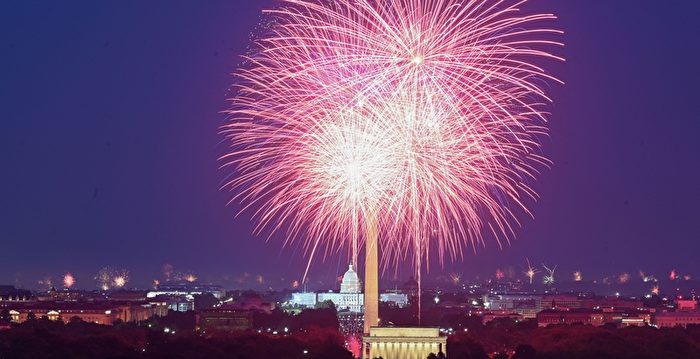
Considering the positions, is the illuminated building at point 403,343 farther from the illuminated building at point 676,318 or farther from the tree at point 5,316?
the illuminated building at point 676,318

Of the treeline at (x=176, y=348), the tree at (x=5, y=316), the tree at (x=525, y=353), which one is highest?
the tree at (x=5, y=316)

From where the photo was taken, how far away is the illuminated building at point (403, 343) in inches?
3125

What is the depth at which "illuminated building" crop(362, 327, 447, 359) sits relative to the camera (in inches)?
3125

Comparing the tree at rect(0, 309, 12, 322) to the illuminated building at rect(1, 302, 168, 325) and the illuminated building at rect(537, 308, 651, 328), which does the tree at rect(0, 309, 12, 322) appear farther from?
the illuminated building at rect(537, 308, 651, 328)

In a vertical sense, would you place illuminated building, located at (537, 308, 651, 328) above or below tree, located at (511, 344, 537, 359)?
above

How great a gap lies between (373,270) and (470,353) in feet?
47.4

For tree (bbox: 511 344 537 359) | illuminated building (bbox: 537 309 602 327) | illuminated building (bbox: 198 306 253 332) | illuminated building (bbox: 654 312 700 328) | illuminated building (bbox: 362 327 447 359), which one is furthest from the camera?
illuminated building (bbox: 654 312 700 328)

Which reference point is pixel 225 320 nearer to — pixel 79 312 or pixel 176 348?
pixel 79 312

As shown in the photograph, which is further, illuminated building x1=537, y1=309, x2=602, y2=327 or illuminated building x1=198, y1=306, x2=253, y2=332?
illuminated building x1=537, y1=309, x2=602, y2=327

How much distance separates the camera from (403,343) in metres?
80.3

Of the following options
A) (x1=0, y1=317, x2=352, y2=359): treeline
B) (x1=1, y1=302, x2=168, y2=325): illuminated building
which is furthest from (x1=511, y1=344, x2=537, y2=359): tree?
(x1=1, y1=302, x2=168, y2=325): illuminated building

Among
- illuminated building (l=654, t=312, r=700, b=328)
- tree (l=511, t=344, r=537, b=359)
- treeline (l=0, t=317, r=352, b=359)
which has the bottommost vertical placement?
tree (l=511, t=344, r=537, b=359)

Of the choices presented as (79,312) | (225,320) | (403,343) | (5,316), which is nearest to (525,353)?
(403,343)

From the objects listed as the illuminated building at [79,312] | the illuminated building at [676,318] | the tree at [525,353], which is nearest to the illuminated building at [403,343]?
the tree at [525,353]
